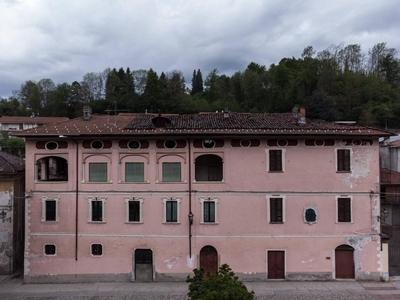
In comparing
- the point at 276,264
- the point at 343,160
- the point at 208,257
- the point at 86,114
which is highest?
the point at 86,114

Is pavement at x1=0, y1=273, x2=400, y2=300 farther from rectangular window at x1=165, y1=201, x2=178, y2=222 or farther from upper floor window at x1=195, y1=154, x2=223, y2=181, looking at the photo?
upper floor window at x1=195, y1=154, x2=223, y2=181

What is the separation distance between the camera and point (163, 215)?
63.1 ft

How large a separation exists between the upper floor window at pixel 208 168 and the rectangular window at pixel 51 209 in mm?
9460

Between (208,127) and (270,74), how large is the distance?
56.7 metres

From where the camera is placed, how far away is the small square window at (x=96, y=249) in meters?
19.3

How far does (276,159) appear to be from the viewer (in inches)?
753

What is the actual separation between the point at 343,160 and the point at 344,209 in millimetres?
3103

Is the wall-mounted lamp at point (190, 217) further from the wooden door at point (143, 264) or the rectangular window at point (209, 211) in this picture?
the wooden door at point (143, 264)

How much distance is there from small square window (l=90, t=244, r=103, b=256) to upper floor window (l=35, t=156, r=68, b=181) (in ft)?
16.5

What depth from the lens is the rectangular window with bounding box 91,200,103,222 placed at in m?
19.4

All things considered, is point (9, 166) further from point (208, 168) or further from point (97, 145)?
point (208, 168)

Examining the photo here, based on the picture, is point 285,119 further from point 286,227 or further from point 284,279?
point 284,279

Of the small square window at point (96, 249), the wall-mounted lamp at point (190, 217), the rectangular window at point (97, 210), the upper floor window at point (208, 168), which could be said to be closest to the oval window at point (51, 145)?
the rectangular window at point (97, 210)

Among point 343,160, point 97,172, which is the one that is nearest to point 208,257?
point 97,172
